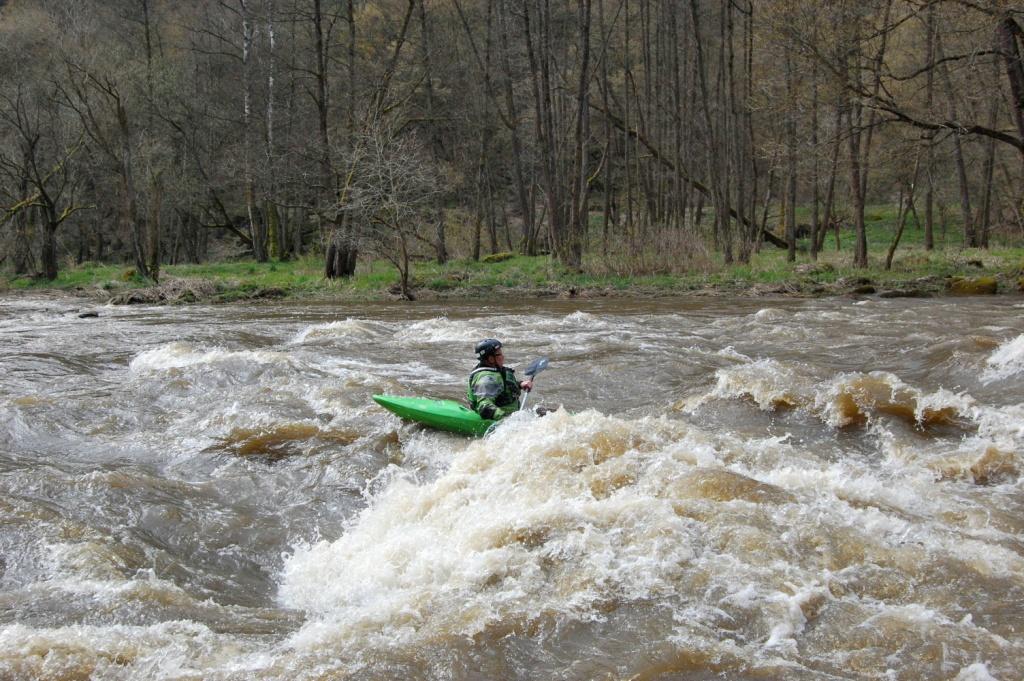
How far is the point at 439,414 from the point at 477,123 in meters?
21.5

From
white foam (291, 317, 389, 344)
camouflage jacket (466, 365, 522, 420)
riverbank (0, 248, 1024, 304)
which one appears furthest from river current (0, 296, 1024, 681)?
riverbank (0, 248, 1024, 304)

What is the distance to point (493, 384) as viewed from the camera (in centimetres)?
736

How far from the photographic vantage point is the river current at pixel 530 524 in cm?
382

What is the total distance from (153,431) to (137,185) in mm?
23835

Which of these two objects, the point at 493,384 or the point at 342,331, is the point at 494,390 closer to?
the point at 493,384

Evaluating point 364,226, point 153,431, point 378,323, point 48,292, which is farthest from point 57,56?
point 153,431

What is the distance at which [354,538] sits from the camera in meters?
5.45

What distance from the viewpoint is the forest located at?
1883cm

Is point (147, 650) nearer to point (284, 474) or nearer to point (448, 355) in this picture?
point (284, 474)

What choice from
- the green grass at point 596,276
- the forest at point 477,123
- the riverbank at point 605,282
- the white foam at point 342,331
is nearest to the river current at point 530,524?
the white foam at point 342,331

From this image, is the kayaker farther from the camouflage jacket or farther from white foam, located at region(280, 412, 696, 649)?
white foam, located at region(280, 412, 696, 649)

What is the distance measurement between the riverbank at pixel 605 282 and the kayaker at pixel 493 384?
11.2 m

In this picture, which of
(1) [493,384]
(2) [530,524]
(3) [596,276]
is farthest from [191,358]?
(3) [596,276]

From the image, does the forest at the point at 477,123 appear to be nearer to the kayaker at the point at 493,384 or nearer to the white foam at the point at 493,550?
the kayaker at the point at 493,384
